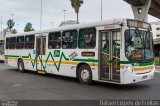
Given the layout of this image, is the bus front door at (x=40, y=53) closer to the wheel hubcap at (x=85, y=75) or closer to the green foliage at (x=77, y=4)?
the wheel hubcap at (x=85, y=75)

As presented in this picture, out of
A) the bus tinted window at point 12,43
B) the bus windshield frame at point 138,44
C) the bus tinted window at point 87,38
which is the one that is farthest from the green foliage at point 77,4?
the bus windshield frame at point 138,44

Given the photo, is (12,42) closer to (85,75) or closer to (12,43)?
(12,43)

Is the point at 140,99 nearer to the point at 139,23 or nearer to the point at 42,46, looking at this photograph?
the point at 139,23

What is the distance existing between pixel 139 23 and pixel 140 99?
3.77 metres

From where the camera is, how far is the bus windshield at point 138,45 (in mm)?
11107

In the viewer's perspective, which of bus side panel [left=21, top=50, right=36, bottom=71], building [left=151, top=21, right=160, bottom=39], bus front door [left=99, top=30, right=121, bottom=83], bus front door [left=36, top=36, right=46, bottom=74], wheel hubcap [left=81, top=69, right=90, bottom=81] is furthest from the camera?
building [left=151, top=21, right=160, bottom=39]

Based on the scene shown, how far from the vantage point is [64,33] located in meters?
14.3

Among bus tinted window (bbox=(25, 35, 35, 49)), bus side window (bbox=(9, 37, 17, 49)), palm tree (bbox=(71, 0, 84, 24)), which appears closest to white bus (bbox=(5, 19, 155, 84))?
bus tinted window (bbox=(25, 35, 35, 49))

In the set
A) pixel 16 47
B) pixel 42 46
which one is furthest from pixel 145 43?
pixel 16 47

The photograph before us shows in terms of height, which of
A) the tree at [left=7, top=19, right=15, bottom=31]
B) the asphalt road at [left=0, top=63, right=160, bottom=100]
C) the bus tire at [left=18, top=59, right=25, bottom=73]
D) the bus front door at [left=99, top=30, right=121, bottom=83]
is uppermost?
the tree at [left=7, top=19, right=15, bottom=31]

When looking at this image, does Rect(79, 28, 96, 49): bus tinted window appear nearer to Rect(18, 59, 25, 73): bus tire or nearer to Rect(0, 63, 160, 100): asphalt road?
Rect(0, 63, 160, 100): asphalt road

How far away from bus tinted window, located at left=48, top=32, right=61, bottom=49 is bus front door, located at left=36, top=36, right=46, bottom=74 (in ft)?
2.49

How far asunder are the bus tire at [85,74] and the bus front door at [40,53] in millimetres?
3628

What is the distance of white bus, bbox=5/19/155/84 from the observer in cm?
1110
